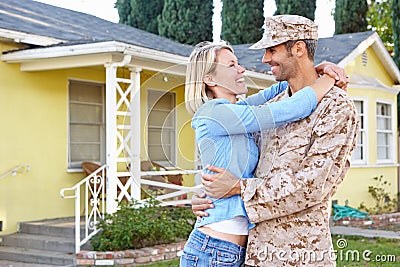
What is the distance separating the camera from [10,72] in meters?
9.64

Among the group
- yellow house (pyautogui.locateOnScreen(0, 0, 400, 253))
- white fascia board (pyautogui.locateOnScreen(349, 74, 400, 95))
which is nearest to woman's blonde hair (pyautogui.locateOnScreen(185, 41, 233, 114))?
yellow house (pyautogui.locateOnScreen(0, 0, 400, 253))

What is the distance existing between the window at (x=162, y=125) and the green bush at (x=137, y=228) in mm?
4762

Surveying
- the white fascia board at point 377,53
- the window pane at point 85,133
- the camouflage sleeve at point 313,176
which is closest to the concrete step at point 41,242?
the window pane at point 85,133

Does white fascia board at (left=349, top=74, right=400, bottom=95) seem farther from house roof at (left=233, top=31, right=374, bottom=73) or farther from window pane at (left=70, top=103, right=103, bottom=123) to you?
window pane at (left=70, top=103, right=103, bottom=123)

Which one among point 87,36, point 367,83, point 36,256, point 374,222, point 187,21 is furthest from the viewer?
point 187,21

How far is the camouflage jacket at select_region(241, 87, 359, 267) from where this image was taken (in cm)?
259

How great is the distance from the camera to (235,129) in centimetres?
265

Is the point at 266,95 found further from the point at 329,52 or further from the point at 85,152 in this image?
the point at 329,52

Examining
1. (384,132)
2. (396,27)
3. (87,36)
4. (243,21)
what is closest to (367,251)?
(87,36)

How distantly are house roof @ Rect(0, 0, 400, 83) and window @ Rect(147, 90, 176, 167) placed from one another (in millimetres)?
5231

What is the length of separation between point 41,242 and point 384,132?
395 inches

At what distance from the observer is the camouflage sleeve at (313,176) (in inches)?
102

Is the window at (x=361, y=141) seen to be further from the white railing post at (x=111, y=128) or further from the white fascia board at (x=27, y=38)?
the white fascia board at (x=27, y=38)

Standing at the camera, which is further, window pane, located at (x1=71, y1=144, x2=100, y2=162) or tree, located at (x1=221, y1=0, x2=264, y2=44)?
tree, located at (x1=221, y1=0, x2=264, y2=44)
